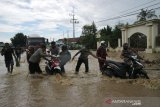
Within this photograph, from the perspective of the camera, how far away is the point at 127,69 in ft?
42.5

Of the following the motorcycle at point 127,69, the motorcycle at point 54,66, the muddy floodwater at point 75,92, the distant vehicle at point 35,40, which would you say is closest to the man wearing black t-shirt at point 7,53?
the muddy floodwater at point 75,92

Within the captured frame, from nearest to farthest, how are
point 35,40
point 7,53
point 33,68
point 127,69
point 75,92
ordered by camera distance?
point 75,92
point 127,69
point 33,68
point 7,53
point 35,40

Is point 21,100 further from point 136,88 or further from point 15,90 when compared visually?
point 136,88

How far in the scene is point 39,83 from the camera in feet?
42.7

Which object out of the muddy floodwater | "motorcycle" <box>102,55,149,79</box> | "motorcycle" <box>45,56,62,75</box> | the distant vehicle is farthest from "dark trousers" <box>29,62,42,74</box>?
the distant vehicle

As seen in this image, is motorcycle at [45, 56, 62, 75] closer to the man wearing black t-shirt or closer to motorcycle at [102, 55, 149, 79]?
motorcycle at [102, 55, 149, 79]

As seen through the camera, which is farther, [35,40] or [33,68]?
[35,40]

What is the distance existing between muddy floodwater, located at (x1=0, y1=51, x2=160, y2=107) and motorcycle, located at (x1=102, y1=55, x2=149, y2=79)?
35 centimetres

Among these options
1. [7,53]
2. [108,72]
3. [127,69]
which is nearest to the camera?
[127,69]

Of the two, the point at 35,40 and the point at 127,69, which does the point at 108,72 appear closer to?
the point at 127,69

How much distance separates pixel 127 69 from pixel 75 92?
3.11 meters

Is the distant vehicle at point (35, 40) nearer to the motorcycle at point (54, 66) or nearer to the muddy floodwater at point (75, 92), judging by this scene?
the motorcycle at point (54, 66)

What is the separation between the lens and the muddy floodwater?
8.84 m

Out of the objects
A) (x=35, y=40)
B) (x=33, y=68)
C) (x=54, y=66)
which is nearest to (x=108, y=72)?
(x=54, y=66)
